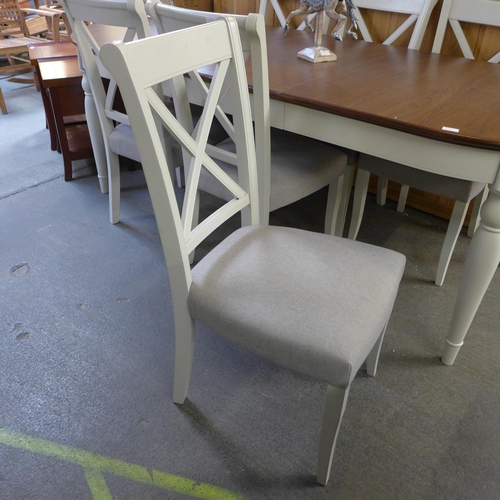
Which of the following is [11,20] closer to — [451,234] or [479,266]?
[451,234]

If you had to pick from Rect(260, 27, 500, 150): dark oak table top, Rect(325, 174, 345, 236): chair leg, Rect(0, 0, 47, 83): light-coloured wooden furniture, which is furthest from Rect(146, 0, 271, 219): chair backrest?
Rect(0, 0, 47, 83): light-coloured wooden furniture

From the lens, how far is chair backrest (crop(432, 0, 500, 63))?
164 centimetres

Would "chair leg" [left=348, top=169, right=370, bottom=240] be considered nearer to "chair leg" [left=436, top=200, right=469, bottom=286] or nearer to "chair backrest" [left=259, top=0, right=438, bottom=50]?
"chair leg" [left=436, top=200, right=469, bottom=286]

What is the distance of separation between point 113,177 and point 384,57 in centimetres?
118

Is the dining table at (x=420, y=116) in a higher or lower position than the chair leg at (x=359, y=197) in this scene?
higher

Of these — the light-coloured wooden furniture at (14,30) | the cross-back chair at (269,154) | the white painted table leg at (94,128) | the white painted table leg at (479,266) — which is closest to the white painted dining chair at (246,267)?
the cross-back chair at (269,154)

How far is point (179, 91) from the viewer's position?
1.31 metres

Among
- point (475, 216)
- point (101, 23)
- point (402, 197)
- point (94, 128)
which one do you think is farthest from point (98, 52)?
point (475, 216)

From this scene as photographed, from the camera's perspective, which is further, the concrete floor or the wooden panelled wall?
the wooden panelled wall

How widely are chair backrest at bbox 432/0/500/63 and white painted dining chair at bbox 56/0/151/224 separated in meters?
1.12

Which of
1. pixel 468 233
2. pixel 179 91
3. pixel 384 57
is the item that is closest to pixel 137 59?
pixel 179 91

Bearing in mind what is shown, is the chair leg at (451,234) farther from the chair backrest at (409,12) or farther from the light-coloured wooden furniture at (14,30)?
the light-coloured wooden furniture at (14,30)

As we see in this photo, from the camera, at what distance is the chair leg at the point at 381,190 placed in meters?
2.16

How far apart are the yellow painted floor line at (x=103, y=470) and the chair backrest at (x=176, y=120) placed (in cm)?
45
